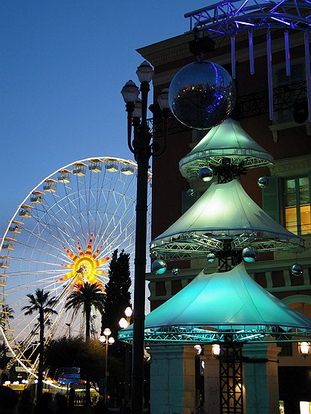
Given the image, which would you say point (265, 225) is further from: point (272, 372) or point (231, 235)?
point (272, 372)

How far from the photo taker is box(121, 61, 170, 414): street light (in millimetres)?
9195

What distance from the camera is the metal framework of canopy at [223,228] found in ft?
49.2

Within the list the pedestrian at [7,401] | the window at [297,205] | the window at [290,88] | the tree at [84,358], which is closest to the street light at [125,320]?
the window at [297,205]

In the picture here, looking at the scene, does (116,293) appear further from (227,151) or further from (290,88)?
(227,151)

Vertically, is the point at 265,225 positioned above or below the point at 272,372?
above

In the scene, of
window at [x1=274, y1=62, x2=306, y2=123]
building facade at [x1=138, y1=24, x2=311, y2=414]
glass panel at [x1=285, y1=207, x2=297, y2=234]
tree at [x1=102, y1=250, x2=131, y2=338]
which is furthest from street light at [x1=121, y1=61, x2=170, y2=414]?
tree at [x1=102, y1=250, x2=131, y2=338]

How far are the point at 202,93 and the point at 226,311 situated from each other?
26.9 feet

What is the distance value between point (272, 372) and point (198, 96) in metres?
13.1

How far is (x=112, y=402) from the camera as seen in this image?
47.2 meters

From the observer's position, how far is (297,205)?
1975cm

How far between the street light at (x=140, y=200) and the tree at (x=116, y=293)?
3647 cm

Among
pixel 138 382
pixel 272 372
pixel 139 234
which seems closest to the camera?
pixel 138 382

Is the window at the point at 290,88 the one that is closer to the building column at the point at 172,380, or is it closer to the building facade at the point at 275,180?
the building facade at the point at 275,180

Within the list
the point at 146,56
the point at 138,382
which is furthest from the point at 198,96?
the point at 146,56
